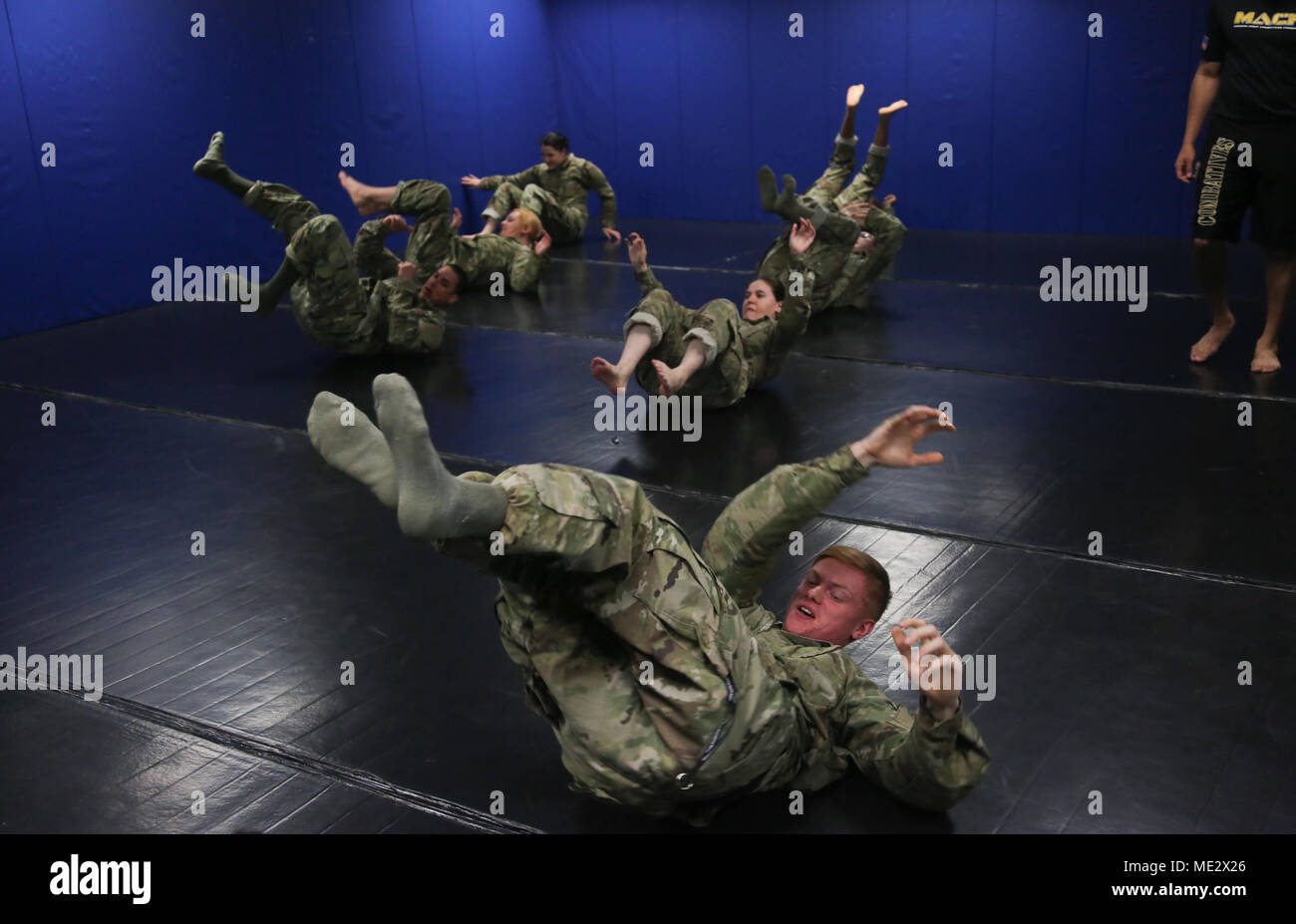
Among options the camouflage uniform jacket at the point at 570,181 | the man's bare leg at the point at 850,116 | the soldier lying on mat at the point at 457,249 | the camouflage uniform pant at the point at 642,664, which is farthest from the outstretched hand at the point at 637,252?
the camouflage uniform jacket at the point at 570,181

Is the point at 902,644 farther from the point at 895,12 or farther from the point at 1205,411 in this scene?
the point at 895,12

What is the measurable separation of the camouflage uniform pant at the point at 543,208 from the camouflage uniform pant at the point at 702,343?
13.9 ft

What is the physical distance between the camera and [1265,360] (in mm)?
5250

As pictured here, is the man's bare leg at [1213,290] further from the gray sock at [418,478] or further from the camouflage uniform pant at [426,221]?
the gray sock at [418,478]

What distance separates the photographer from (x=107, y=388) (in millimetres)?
5898

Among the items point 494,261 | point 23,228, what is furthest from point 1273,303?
point 23,228

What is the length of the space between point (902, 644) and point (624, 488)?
0.56 m

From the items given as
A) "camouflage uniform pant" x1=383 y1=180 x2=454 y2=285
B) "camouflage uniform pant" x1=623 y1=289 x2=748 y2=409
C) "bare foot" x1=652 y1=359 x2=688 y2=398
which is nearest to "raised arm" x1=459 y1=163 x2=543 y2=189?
"camouflage uniform pant" x1=383 y1=180 x2=454 y2=285

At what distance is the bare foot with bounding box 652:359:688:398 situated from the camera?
4676mm

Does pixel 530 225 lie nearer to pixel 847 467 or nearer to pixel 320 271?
pixel 320 271

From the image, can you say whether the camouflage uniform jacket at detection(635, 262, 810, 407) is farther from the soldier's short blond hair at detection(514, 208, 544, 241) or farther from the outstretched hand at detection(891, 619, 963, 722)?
the soldier's short blond hair at detection(514, 208, 544, 241)

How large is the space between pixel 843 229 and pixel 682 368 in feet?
6.28

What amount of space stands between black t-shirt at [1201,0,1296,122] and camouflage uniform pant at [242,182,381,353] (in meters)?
3.91
